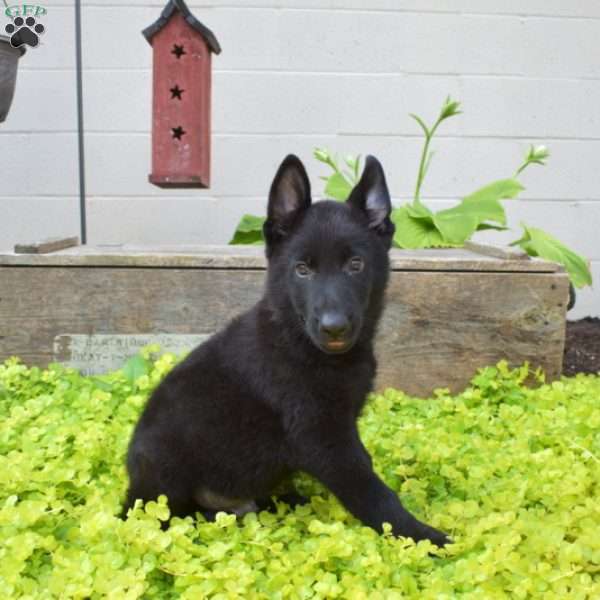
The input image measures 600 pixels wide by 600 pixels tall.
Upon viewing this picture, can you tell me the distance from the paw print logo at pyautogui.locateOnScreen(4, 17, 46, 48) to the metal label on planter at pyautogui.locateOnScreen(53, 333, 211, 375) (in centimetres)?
241

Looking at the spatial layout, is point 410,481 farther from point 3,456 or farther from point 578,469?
point 3,456

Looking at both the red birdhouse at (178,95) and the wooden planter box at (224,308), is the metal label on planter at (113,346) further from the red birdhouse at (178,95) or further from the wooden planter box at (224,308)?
the red birdhouse at (178,95)

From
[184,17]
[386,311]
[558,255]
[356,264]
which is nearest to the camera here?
[356,264]

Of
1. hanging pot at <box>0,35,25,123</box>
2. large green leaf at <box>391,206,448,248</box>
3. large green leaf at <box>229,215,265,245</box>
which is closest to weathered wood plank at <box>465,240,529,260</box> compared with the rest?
large green leaf at <box>391,206,448,248</box>

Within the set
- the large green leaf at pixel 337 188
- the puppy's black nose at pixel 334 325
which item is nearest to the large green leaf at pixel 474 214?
the large green leaf at pixel 337 188

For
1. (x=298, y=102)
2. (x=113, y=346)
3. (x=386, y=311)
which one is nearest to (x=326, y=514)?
(x=386, y=311)

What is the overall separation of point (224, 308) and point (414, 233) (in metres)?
1.49

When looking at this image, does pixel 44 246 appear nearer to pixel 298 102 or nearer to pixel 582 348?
pixel 298 102

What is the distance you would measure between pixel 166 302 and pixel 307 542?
198 cm

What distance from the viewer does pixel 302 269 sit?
8.26ft

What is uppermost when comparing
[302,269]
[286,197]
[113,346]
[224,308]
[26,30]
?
[26,30]

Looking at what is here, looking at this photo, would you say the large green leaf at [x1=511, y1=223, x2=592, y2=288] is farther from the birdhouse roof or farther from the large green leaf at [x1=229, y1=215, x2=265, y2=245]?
the birdhouse roof

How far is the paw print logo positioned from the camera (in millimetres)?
5613

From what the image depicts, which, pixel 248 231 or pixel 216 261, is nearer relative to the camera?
pixel 216 261
